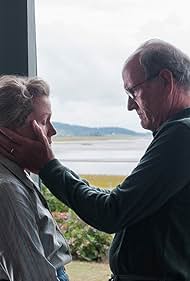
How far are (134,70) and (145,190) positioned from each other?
0.40m

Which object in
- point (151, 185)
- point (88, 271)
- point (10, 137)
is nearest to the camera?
point (151, 185)

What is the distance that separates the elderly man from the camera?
1.49 meters

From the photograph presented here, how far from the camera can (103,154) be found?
7.82ft

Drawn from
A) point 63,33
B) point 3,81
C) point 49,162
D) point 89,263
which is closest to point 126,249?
point 49,162

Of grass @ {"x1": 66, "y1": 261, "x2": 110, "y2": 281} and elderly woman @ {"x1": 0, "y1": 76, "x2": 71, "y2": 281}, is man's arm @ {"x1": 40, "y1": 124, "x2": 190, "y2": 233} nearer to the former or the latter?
elderly woman @ {"x1": 0, "y1": 76, "x2": 71, "y2": 281}

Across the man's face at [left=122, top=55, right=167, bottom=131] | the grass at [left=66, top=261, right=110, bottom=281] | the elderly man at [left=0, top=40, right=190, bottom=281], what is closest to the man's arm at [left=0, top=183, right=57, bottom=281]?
the elderly man at [left=0, top=40, right=190, bottom=281]

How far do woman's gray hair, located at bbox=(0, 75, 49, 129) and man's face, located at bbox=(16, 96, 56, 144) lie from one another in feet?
0.04

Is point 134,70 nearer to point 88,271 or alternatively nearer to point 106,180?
point 106,180

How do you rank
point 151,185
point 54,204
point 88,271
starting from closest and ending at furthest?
point 151,185
point 88,271
point 54,204

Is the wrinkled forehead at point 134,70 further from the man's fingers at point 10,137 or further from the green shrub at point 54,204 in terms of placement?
the green shrub at point 54,204

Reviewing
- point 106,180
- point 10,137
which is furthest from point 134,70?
point 106,180

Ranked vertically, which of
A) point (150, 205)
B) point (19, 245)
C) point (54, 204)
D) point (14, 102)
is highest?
point (14, 102)

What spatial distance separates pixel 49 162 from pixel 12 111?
19 centimetres

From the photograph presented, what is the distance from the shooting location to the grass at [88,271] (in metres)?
2.24
